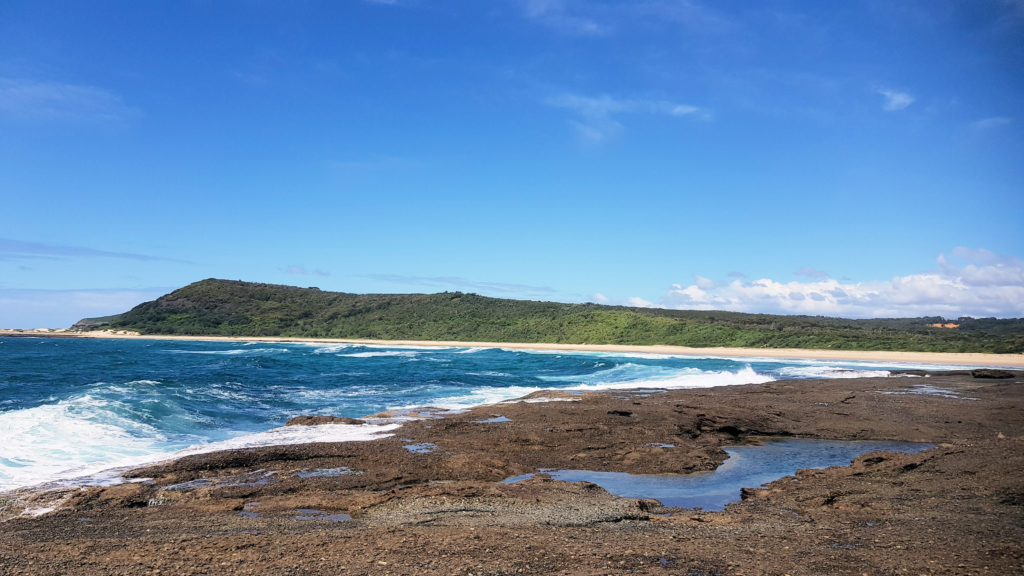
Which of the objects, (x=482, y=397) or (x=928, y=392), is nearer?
(x=928, y=392)

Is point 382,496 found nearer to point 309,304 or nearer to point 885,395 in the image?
point 885,395

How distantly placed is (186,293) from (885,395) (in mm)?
121324

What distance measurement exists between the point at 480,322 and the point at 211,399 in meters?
73.7

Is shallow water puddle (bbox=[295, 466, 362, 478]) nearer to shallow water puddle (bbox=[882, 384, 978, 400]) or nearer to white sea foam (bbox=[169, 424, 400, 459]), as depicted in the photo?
white sea foam (bbox=[169, 424, 400, 459])

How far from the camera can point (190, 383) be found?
77.0 feet

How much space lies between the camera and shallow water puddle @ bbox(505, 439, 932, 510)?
8.94 m

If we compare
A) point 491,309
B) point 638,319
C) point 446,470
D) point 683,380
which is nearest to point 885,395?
point 683,380

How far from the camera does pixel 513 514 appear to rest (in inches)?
285

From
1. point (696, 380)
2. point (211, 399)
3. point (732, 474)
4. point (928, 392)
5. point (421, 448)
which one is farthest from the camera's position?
point (696, 380)

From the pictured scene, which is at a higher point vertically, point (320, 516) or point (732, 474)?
point (320, 516)

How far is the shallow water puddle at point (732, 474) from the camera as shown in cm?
894

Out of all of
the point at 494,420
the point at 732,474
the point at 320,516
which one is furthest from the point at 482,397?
the point at 320,516

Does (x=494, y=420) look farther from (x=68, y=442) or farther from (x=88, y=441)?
(x=68, y=442)

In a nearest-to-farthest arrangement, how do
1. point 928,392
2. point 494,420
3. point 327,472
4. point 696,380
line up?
point 327,472 < point 494,420 < point 928,392 < point 696,380
